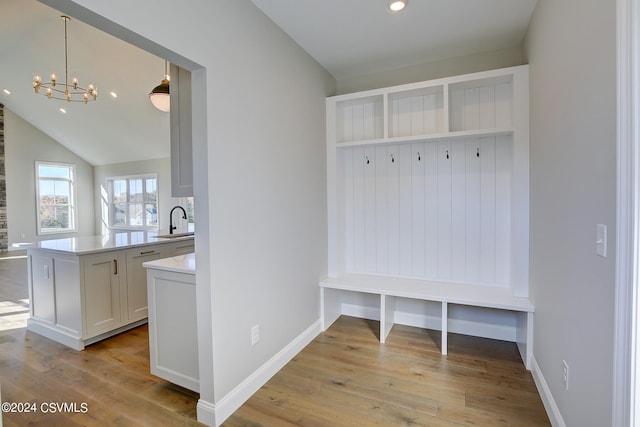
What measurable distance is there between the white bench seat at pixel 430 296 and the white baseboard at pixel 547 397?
14 centimetres

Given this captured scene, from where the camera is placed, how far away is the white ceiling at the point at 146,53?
219cm

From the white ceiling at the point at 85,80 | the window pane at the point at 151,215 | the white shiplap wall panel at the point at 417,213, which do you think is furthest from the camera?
the window pane at the point at 151,215

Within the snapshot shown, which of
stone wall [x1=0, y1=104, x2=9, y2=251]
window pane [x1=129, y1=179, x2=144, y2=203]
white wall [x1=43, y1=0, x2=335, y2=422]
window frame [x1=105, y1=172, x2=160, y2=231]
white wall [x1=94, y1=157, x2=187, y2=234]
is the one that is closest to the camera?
white wall [x1=43, y1=0, x2=335, y2=422]

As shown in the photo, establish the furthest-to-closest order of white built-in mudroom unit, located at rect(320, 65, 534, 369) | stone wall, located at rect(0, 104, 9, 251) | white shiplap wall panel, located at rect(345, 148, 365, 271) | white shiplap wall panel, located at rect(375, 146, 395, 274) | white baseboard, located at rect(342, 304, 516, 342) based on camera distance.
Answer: stone wall, located at rect(0, 104, 9, 251) < white shiplap wall panel, located at rect(345, 148, 365, 271) < white shiplap wall panel, located at rect(375, 146, 395, 274) < white baseboard, located at rect(342, 304, 516, 342) < white built-in mudroom unit, located at rect(320, 65, 534, 369)

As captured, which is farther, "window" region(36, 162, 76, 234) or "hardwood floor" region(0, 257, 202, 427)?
"window" region(36, 162, 76, 234)

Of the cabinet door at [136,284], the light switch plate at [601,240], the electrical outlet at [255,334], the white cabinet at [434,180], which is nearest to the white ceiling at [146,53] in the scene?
the white cabinet at [434,180]

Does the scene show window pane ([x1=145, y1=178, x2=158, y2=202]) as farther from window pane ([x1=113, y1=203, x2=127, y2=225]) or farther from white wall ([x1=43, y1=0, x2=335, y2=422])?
white wall ([x1=43, y1=0, x2=335, y2=422])

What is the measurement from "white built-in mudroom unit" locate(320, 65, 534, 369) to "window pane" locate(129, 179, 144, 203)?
22.6 feet

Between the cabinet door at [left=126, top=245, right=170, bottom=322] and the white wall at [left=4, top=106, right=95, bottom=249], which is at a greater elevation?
the white wall at [left=4, top=106, right=95, bottom=249]

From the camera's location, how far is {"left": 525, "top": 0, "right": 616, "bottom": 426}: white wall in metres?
1.14

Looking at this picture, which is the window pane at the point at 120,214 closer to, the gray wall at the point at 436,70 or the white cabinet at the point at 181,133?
the gray wall at the point at 436,70

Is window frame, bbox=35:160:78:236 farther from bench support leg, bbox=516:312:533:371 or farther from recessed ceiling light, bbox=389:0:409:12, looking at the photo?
bench support leg, bbox=516:312:533:371

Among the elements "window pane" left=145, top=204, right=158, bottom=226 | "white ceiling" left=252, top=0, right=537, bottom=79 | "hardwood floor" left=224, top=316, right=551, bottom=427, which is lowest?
"hardwood floor" left=224, top=316, right=551, bottom=427

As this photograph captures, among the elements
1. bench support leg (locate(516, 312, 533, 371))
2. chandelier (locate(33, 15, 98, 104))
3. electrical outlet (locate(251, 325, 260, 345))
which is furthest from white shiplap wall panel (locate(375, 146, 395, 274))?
chandelier (locate(33, 15, 98, 104))
